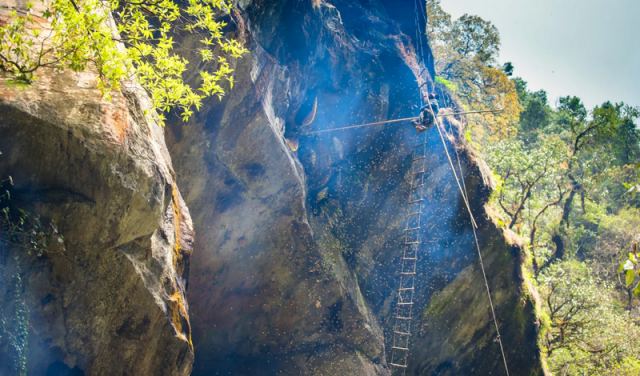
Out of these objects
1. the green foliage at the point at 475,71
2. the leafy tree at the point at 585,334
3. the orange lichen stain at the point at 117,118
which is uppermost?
the green foliage at the point at 475,71

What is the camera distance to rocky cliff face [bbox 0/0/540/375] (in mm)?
6574

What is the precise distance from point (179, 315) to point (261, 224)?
4682mm

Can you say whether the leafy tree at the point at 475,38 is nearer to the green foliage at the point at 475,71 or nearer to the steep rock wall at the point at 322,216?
the green foliage at the point at 475,71

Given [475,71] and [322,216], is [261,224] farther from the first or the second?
[475,71]

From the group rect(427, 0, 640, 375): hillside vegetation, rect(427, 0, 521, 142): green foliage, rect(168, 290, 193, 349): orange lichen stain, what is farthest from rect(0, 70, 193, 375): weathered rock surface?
rect(427, 0, 521, 142): green foliage

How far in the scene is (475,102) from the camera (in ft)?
93.3

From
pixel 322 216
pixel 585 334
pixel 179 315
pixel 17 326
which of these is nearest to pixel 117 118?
pixel 17 326

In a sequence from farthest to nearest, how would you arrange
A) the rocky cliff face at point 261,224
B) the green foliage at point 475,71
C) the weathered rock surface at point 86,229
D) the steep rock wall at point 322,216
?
the green foliage at point 475,71 → the steep rock wall at point 322,216 → the rocky cliff face at point 261,224 → the weathered rock surface at point 86,229

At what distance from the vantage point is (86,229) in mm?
6777

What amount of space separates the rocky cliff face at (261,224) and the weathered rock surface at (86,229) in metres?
0.02

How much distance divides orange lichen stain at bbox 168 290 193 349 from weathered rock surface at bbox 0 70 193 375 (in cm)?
13

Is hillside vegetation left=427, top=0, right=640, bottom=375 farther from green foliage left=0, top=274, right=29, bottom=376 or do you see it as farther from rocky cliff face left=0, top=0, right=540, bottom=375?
green foliage left=0, top=274, right=29, bottom=376

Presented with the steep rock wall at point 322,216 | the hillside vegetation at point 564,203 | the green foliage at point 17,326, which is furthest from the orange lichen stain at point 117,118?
the hillside vegetation at point 564,203

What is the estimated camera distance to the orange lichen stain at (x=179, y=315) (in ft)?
27.4
